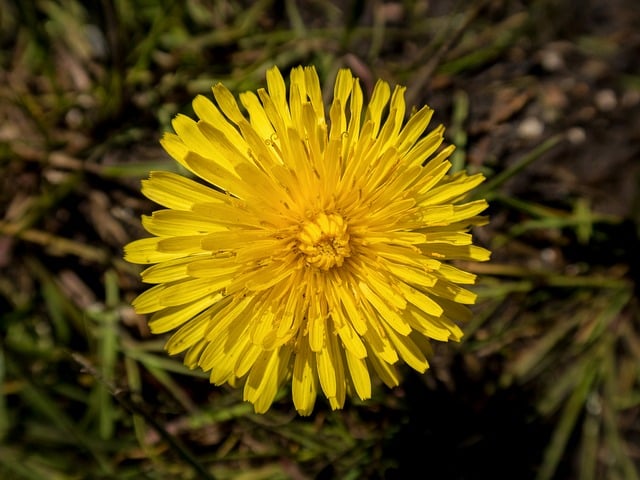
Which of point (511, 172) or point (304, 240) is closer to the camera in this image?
point (304, 240)

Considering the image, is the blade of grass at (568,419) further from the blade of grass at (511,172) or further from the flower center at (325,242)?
the flower center at (325,242)

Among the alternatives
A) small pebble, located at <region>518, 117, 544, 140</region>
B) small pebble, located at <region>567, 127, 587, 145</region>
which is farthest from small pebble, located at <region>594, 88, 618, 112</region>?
small pebble, located at <region>518, 117, 544, 140</region>

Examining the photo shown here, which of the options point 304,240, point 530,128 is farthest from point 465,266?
point 304,240

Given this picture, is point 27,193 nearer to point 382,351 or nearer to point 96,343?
point 96,343

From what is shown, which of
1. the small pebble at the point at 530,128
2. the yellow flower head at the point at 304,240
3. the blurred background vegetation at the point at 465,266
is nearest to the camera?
the yellow flower head at the point at 304,240

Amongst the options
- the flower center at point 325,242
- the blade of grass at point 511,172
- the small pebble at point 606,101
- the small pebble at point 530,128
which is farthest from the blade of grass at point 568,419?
the flower center at point 325,242

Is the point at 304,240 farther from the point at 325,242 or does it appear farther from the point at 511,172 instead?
the point at 511,172

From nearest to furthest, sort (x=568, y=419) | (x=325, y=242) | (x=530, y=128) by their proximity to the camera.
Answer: (x=325, y=242) → (x=568, y=419) → (x=530, y=128)
